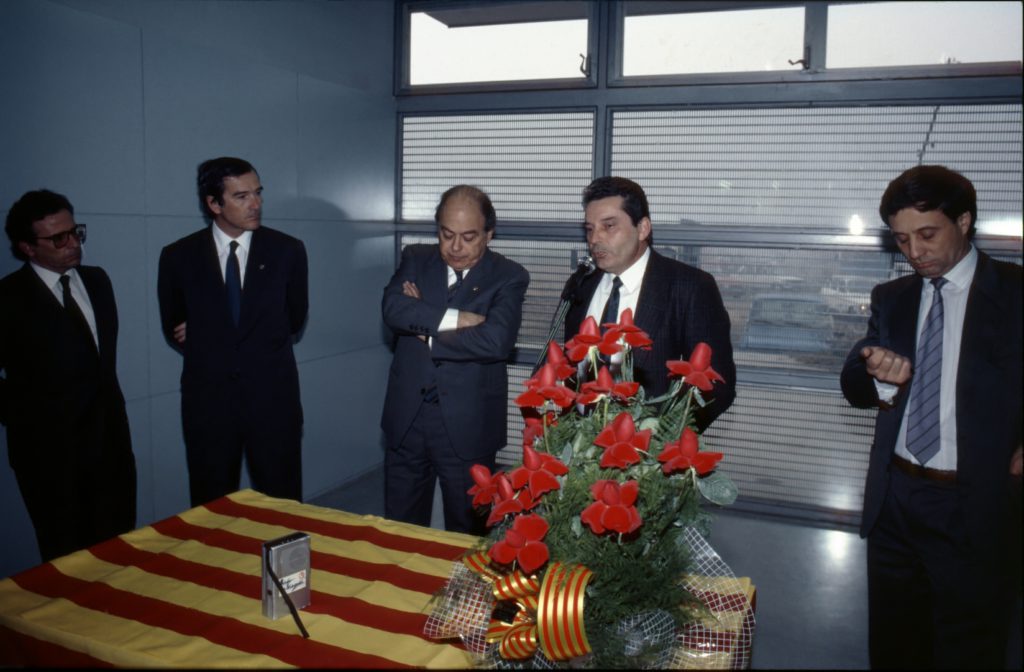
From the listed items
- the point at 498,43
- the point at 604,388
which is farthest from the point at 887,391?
the point at 498,43

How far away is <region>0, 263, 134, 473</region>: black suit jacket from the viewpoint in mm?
2586

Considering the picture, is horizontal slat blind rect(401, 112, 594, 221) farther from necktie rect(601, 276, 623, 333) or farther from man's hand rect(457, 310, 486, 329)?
necktie rect(601, 276, 623, 333)

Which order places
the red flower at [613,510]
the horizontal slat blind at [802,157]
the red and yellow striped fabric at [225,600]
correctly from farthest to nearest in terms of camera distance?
the horizontal slat blind at [802,157]
the red and yellow striped fabric at [225,600]
the red flower at [613,510]

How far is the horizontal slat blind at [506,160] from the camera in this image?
4.65 metres

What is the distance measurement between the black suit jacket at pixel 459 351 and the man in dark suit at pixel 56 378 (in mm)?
1143

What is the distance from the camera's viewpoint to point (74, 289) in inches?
110

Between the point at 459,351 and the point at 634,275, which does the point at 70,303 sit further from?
the point at 634,275

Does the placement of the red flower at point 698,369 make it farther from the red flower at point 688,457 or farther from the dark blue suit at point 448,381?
the dark blue suit at point 448,381

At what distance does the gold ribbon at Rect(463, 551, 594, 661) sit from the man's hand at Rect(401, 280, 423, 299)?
1.75m

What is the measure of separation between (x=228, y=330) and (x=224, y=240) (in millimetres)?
415

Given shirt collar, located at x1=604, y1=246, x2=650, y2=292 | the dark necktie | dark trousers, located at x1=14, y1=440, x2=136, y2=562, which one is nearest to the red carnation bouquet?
shirt collar, located at x1=604, y1=246, x2=650, y2=292

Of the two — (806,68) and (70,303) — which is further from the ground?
(806,68)

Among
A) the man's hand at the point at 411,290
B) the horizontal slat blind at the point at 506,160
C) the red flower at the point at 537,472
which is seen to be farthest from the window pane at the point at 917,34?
the red flower at the point at 537,472

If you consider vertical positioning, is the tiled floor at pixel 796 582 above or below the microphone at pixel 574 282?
below
